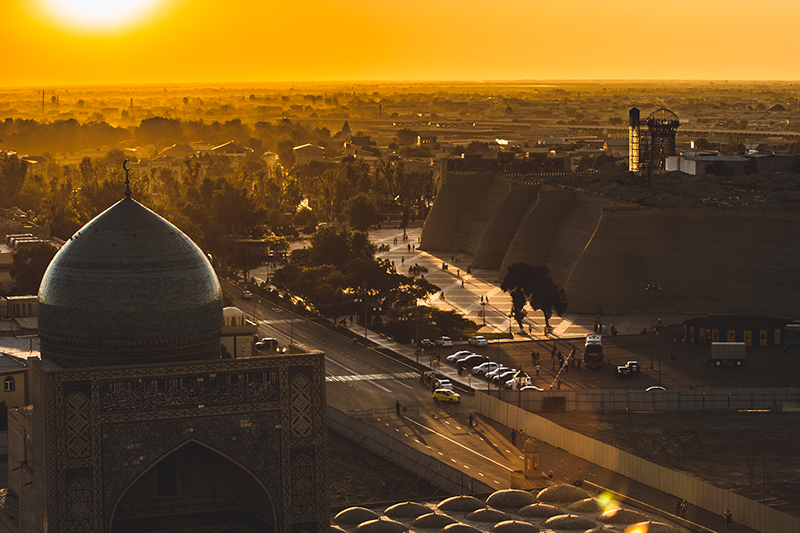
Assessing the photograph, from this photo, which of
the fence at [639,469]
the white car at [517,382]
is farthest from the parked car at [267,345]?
the fence at [639,469]

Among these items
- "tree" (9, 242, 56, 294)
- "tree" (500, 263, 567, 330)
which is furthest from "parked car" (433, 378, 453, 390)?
"tree" (9, 242, 56, 294)

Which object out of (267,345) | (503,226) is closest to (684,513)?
(267,345)

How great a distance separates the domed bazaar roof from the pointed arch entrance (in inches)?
100

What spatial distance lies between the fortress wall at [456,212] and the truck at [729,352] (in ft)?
130

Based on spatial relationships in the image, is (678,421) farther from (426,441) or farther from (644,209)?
(644,209)

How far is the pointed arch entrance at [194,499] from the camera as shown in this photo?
3095 centimetres

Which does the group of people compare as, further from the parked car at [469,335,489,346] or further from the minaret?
the minaret

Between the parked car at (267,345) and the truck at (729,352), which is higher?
the truck at (729,352)

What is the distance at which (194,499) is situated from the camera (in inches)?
1237

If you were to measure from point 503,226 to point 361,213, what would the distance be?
2226cm

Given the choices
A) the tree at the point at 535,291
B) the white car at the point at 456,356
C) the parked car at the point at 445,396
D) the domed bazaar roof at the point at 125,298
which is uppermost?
the domed bazaar roof at the point at 125,298

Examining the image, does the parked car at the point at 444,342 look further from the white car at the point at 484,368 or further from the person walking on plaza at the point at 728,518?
the person walking on plaza at the point at 728,518

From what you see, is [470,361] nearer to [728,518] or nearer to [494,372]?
[494,372]

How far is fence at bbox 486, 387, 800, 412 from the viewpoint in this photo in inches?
2036
